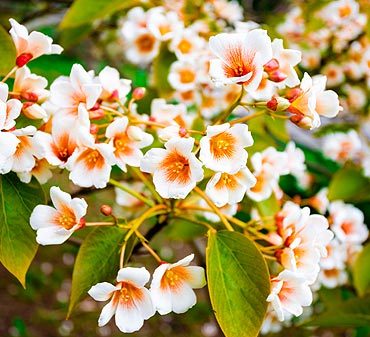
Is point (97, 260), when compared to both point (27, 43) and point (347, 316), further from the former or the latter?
point (347, 316)

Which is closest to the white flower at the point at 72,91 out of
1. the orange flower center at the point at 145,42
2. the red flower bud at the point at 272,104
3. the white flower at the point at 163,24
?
the red flower bud at the point at 272,104

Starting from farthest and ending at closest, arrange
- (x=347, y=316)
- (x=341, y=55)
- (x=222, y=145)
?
(x=341, y=55)
(x=347, y=316)
(x=222, y=145)

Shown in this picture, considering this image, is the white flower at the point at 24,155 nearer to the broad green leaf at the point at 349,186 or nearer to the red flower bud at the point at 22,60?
the red flower bud at the point at 22,60

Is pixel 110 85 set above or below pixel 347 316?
above

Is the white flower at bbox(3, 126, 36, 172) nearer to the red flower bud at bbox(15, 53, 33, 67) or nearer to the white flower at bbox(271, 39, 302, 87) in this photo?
the red flower bud at bbox(15, 53, 33, 67)

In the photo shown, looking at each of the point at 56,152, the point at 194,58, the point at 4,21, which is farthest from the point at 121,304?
the point at 4,21

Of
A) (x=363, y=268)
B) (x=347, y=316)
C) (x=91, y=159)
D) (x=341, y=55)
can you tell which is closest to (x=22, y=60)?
(x=91, y=159)

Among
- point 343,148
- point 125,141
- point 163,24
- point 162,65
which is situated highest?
point 125,141
